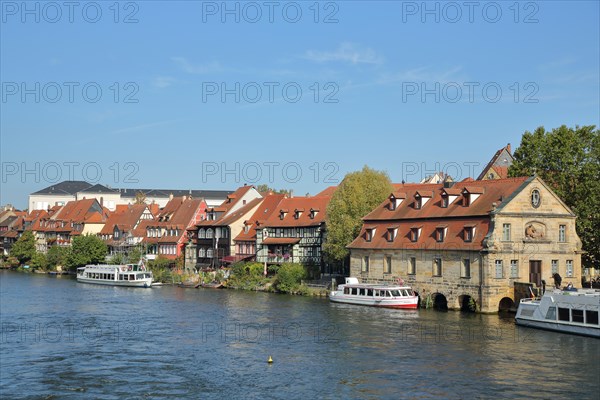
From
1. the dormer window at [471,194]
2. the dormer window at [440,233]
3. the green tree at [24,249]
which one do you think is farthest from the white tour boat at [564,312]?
the green tree at [24,249]

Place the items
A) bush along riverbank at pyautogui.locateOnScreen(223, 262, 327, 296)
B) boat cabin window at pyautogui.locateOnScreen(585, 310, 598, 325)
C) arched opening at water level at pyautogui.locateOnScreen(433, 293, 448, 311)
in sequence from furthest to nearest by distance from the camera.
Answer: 1. bush along riverbank at pyautogui.locateOnScreen(223, 262, 327, 296)
2. arched opening at water level at pyautogui.locateOnScreen(433, 293, 448, 311)
3. boat cabin window at pyautogui.locateOnScreen(585, 310, 598, 325)

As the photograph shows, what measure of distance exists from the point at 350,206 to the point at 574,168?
853 inches

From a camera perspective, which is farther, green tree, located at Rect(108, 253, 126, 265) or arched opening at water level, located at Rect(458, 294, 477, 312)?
green tree, located at Rect(108, 253, 126, 265)

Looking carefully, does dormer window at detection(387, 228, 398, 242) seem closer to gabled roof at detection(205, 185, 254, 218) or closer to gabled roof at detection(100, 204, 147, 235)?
gabled roof at detection(205, 185, 254, 218)

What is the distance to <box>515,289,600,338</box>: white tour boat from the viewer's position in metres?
47.1

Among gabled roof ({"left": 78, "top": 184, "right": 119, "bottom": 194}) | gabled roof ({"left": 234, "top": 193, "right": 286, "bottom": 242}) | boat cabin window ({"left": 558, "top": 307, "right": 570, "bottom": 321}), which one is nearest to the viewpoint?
boat cabin window ({"left": 558, "top": 307, "right": 570, "bottom": 321})

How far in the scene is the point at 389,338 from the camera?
4616cm

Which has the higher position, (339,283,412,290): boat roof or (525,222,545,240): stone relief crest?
(525,222,545,240): stone relief crest

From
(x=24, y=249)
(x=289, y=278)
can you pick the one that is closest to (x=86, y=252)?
(x=24, y=249)

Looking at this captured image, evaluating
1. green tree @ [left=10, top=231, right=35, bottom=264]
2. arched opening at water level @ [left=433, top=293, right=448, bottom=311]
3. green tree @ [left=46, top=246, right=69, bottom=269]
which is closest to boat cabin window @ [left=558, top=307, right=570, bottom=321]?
arched opening at water level @ [left=433, top=293, right=448, bottom=311]

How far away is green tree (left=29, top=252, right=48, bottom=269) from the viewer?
123 metres

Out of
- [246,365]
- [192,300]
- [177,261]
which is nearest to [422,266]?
[192,300]

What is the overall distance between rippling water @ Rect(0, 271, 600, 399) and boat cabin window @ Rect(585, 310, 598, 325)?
142 cm

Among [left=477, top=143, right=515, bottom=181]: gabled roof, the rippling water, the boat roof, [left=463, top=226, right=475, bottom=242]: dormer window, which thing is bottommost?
the rippling water
